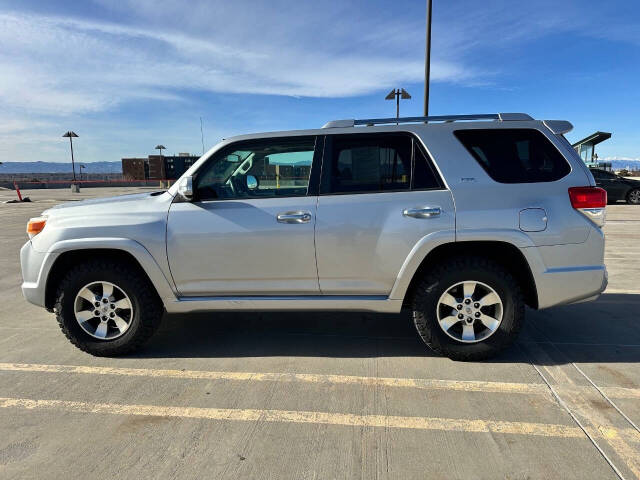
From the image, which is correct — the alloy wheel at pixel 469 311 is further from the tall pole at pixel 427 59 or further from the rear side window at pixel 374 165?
the tall pole at pixel 427 59

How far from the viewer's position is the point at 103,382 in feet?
9.91

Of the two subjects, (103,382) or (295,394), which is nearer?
A: (295,394)

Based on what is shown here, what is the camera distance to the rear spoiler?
3164 mm

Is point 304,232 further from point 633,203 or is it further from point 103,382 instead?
point 633,203

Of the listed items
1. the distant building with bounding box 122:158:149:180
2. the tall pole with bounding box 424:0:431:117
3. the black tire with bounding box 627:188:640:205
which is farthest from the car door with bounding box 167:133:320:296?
the distant building with bounding box 122:158:149:180

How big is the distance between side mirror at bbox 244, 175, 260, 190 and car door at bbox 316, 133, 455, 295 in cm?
62

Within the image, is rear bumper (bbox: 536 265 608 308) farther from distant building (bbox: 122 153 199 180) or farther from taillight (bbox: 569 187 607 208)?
distant building (bbox: 122 153 199 180)

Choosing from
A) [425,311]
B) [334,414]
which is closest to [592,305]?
[425,311]

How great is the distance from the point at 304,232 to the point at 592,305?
3.49 metres

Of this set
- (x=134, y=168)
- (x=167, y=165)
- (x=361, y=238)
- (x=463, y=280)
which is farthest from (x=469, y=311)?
(x=134, y=168)

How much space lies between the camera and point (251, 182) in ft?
11.5

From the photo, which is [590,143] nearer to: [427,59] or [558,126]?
[427,59]

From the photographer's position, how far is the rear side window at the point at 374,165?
3.19 meters

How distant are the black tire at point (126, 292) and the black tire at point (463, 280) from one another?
7.10ft
